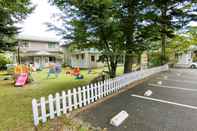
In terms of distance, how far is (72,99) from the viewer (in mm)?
5332

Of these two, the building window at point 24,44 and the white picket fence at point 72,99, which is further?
the building window at point 24,44

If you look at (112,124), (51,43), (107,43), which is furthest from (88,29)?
(51,43)

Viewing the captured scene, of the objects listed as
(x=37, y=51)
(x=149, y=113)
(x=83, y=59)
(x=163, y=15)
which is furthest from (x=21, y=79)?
(x=37, y=51)

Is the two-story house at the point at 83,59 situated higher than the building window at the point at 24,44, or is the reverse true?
the building window at the point at 24,44

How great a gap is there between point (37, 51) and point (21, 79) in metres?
19.2

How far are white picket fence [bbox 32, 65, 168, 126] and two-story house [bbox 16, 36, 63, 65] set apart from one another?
22339 millimetres

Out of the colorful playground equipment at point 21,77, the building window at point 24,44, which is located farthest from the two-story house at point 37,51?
the colorful playground equipment at point 21,77

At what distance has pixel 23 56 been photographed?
1038 inches

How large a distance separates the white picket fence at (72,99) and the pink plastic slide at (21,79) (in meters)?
4.63

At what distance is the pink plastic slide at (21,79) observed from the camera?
32.6 feet

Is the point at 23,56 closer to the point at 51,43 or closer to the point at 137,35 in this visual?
the point at 51,43

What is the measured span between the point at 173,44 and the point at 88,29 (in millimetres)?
19297

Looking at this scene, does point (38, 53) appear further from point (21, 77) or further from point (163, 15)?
point (163, 15)

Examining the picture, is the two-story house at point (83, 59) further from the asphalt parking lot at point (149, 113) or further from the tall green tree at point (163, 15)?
the asphalt parking lot at point (149, 113)
